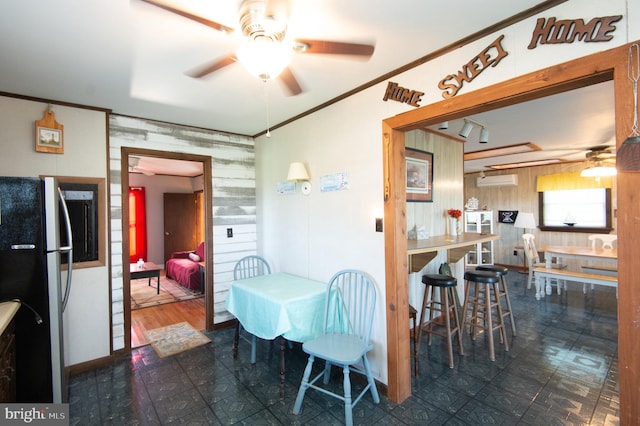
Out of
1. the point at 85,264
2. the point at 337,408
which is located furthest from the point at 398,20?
the point at 85,264

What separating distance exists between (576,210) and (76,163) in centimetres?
823

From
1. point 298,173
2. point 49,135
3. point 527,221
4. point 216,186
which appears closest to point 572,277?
point 527,221

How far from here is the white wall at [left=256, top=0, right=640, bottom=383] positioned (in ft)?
5.14

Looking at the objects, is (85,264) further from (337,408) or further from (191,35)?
(337,408)

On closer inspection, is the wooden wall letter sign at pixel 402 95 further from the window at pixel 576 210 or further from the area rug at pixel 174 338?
the window at pixel 576 210

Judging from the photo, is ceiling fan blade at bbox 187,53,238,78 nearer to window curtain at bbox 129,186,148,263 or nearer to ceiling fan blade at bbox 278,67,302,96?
ceiling fan blade at bbox 278,67,302,96

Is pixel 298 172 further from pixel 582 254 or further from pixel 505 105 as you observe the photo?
pixel 582 254

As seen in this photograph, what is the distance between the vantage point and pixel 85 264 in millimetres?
2869

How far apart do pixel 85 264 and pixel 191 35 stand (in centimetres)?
234

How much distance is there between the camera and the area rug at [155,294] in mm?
4891

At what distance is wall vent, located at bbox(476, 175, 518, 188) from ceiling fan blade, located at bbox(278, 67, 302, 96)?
22.1 feet

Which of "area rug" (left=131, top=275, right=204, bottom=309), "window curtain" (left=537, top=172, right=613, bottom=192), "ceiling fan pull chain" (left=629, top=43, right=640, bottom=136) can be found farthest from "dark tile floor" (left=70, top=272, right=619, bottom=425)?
"window curtain" (left=537, top=172, right=613, bottom=192)

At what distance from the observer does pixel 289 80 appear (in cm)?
183

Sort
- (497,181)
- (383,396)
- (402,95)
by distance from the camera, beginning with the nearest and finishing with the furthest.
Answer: (402,95), (383,396), (497,181)
